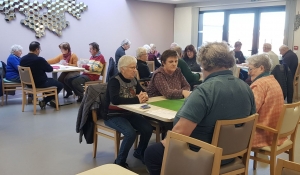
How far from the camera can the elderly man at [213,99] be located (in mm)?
1840

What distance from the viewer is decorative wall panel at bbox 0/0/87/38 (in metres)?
6.30

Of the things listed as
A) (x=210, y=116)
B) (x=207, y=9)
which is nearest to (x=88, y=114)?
(x=210, y=116)

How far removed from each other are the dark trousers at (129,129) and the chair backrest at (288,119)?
3.86 feet

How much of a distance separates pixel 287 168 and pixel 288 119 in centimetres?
129

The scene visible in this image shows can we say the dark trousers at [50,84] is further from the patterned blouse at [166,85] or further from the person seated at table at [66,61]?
the patterned blouse at [166,85]

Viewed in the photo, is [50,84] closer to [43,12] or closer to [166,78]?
[43,12]

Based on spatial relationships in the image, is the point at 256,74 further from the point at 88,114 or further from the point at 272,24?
the point at 272,24

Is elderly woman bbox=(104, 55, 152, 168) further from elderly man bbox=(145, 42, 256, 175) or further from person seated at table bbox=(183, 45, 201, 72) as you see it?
person seated at table bbox=(183, 45, 201, 72)

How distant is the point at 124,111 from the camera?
9.97ft

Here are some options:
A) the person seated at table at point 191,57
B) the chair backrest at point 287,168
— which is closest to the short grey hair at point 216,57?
the chair backrest at point 287,168

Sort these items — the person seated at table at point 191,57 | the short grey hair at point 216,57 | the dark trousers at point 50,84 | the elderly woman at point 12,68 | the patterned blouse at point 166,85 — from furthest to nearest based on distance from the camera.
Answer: the elderly woman at point 12,68, the person seated at table at point 191,57, the dark trousers at point 50,84, the patterned blouse at point 166,85, the short grey hair at point 216,57

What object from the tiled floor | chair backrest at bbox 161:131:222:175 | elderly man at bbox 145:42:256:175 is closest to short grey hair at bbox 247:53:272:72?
elderly man at bbox 145:42:256:175

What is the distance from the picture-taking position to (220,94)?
6.05 ft

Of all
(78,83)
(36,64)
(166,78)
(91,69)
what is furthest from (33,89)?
(166,78)
